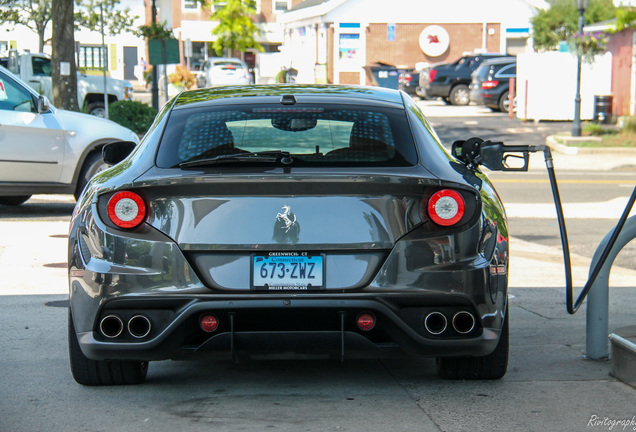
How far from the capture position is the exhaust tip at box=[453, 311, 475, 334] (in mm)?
4477

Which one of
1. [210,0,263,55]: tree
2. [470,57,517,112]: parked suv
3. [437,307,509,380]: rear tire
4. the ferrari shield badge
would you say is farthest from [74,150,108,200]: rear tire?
[210,0,263,55]: tree

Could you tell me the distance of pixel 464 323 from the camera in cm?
449

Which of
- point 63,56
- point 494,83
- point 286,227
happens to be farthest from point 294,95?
point 494,83

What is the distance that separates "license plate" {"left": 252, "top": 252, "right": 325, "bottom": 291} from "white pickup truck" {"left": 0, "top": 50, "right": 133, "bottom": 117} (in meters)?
22.5

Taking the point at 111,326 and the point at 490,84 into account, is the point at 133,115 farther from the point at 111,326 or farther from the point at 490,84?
the point at 111,326

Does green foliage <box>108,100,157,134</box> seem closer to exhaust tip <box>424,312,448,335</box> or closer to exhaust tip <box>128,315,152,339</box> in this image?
exhaust tip <box>128,315,152,339</box>

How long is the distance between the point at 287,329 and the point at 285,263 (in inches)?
11.6

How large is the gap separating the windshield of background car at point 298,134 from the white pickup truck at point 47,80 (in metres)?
21.5

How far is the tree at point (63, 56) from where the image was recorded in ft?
66.7

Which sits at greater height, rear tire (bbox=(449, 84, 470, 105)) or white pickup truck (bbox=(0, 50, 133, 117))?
white pickup truck (bbox=(0, 50, 133, 117))

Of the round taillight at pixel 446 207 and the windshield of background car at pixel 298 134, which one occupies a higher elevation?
the windshield of background car at pixel 298 134

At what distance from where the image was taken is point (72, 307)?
15.2 feet

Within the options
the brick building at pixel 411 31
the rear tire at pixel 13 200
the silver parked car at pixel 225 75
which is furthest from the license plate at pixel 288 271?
the brick building at pixel 411 31

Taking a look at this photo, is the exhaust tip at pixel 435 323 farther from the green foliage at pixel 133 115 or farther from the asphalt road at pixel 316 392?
the green foliage at pixel 133 115
